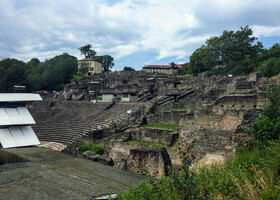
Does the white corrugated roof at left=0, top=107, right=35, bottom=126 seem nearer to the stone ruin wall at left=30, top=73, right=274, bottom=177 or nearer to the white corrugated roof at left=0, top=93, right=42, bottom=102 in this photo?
the white corrugated roof at left=0, top=93, right=42, bottom=102

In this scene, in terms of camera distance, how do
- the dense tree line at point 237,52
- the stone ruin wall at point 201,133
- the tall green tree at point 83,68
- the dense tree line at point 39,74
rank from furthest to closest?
the tall green tree at point 83,68, the dense tree line at point 39,74, the dense tree line at point 237,52, the stone ruin wall at point 201,133

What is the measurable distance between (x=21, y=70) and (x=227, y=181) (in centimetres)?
5752

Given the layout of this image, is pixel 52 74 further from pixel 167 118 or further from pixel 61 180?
pixel 61 180

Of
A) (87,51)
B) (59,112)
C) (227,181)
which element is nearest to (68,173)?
(227,181)

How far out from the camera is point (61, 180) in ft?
25.9

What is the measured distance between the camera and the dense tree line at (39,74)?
50969 mm

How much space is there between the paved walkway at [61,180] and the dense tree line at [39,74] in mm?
48697

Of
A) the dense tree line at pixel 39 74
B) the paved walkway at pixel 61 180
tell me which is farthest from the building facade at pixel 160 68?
the paved walkway at pixel 61 180

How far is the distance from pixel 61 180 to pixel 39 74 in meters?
54.7

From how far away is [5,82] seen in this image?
5091 cm

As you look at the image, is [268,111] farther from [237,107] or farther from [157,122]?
[157,122]

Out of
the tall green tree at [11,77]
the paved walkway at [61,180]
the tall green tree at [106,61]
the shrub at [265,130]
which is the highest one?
the tall green tree at [106,61]

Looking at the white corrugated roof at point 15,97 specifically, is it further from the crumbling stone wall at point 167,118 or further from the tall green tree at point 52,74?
the tall green tree at point 52,74

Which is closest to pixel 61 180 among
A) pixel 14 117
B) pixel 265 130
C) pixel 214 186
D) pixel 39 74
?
pixel 214 186
